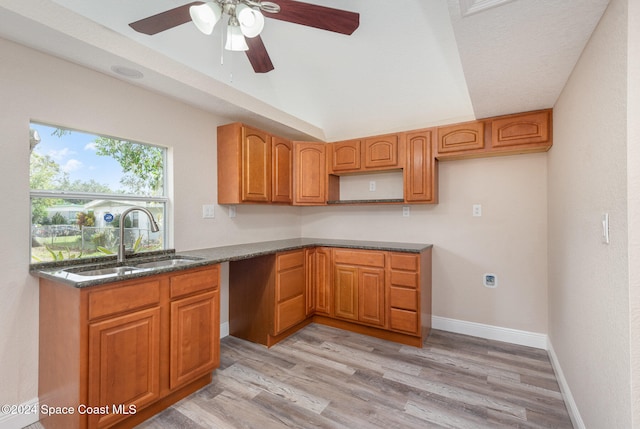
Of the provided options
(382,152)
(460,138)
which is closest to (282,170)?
(382,152)

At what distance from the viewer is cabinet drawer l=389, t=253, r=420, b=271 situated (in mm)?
2758

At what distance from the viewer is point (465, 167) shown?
3.08 meters

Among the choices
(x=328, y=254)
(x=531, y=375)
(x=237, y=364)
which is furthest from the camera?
(x=328, y=254)

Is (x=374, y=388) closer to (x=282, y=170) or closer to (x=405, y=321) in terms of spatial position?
(x=405, y=321)

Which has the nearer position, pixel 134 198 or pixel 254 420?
pixel 254 420

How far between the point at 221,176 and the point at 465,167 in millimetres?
2536

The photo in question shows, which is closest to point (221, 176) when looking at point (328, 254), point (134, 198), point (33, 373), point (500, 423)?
point (134, 198)

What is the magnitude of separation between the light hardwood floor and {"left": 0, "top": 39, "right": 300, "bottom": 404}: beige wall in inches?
34.2

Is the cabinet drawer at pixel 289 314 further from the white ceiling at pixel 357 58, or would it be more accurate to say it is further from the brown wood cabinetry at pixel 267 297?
the white ceiling at pixel 357 58

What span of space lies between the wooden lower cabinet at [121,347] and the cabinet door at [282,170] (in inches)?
54.6

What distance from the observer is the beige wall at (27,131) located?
5.49 ft

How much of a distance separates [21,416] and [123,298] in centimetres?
98

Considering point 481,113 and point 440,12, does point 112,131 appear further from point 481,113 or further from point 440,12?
point 481,113

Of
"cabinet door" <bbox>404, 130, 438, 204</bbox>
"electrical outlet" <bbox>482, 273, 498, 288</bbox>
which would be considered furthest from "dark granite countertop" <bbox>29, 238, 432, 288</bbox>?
"electrical outlet" <bbox>482, 273, 498, 288</bbox>
